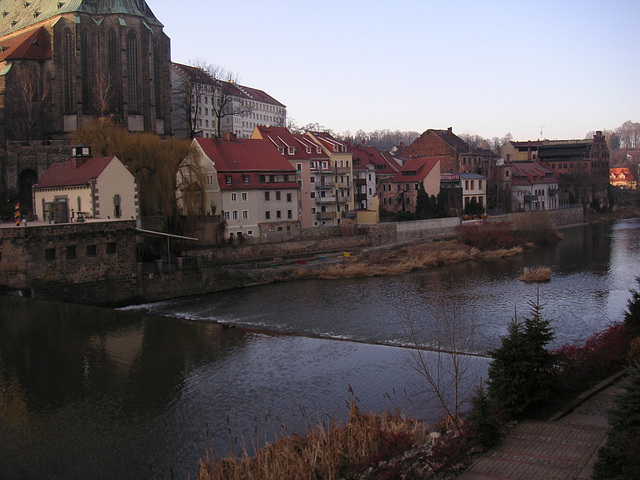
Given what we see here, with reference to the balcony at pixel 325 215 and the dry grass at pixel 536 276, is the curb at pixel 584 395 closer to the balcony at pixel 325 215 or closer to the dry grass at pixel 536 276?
the dry grass at pixel 536 276

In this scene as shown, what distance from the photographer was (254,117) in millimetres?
107562

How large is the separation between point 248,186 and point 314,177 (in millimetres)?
9668

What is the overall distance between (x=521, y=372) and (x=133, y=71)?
5643 cm

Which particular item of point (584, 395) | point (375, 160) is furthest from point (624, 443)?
point (375, 160)

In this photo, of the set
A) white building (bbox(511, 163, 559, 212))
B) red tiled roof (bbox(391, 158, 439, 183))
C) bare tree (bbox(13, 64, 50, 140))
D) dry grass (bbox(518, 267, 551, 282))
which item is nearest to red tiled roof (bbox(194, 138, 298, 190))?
red tiled roof (bbox(391, 158, 439, 183))

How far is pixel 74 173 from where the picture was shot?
37656 millimetres

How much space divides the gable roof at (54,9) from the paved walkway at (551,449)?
59.2 meters

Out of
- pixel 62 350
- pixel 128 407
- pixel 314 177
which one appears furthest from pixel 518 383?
pixel 314 177

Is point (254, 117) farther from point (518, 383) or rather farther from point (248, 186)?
point (518, 383)

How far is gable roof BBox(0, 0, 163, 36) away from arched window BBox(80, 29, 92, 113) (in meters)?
2.65

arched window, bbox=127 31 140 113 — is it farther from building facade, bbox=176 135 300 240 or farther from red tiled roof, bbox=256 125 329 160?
building facade, bbox=176 135 300 240

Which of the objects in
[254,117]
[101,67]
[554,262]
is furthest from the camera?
[254,117]

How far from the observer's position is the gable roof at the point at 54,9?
61.1 m

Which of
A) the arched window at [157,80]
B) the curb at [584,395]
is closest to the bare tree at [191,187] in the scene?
the arched window at [157,80]
